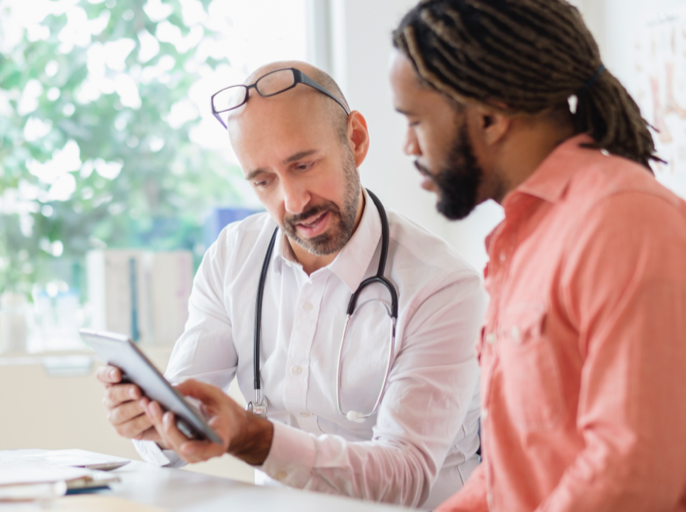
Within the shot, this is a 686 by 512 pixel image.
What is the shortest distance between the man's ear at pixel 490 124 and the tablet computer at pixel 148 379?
545 millimetres

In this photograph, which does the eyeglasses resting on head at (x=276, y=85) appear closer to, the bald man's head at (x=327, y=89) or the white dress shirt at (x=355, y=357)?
the bald man's head at (x=327, y=89)

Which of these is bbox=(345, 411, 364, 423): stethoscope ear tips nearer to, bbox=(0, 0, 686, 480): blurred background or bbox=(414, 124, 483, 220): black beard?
bbox=(414, 124, 483, 220): black beard

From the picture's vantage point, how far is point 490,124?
96cm

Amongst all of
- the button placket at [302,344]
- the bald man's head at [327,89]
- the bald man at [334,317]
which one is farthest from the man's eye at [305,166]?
the button placket at [302,344]

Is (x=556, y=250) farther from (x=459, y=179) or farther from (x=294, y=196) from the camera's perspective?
(x=294, y=196)

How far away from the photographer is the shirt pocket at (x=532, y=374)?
32.8 inches

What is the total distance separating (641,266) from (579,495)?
25 centimetres

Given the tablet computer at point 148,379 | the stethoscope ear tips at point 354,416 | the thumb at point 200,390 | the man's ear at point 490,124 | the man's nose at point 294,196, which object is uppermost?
the man's ear at point 490,124

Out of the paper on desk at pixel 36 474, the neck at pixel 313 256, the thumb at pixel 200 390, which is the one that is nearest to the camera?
the paper on desk at pixel 36 474

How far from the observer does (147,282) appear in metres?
2.51

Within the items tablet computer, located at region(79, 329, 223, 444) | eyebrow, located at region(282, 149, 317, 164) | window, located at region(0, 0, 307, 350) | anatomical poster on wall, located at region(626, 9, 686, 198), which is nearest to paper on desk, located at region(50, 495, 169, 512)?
tablet computer, located at region(79, 329, 223, 444)

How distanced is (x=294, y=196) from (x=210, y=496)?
66 centimetres

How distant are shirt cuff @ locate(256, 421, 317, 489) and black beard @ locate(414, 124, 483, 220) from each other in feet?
1.48

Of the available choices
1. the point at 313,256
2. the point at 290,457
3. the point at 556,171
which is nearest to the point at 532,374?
the point at 556,171
